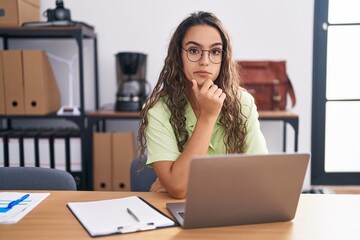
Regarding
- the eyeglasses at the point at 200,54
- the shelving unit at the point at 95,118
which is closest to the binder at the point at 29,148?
the shelving unit at the point at 95,118

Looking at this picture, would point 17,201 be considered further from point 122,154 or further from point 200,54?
point 122,154

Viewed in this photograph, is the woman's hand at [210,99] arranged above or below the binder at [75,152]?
above

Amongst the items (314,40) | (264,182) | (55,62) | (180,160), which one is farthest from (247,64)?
(264,182)

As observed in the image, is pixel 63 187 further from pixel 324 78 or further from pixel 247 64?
pixel 324 78

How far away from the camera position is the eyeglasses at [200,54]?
51.1 inches

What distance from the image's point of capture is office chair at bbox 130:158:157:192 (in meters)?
1.43

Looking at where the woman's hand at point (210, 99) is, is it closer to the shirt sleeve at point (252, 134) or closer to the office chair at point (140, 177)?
the shirt sleeve at point (252, 134)

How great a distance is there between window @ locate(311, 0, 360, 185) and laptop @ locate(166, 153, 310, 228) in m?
2.10

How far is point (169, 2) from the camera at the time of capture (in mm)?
2773

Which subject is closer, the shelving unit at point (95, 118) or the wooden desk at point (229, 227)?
the wooden desk at point (229, 227)

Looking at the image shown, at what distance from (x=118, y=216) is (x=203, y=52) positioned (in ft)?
1.98

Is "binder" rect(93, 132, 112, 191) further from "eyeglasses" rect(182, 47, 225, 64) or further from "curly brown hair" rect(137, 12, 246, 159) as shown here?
"eyeglasses" rect(182, 47, 225, 64)

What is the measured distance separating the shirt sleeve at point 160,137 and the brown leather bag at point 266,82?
134 cm

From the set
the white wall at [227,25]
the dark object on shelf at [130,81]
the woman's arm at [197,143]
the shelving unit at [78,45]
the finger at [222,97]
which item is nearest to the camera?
the woman's arm at [197,143]
